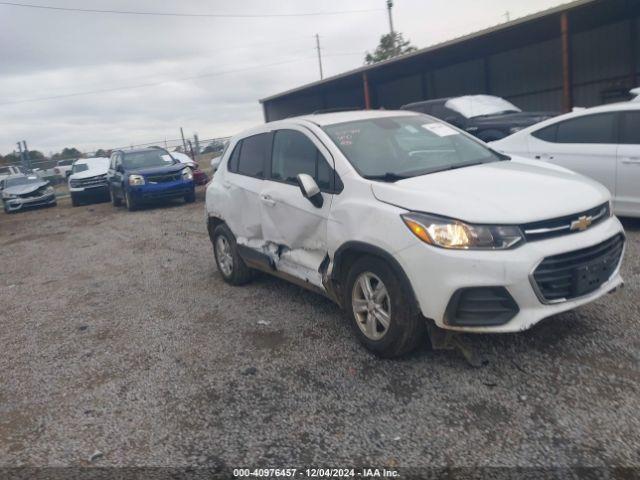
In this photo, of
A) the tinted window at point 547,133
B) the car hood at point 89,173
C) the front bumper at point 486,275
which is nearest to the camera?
the front bumper at point 486,275

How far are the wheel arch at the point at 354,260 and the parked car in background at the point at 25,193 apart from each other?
18095 mm

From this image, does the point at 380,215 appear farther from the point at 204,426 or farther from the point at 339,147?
the point at 204,426

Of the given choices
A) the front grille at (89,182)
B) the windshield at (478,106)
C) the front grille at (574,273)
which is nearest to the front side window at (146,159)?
the front grille at (89,182)

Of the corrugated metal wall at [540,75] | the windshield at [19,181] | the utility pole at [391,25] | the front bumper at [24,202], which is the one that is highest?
the utility pole at [391,25]

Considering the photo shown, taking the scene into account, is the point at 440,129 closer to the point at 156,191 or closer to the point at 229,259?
the point at 229,259

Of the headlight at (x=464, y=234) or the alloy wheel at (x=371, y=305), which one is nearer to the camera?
the headlight at (x=464, y=234)

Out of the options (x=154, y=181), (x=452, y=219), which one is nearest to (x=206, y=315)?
(x=452, y=219)

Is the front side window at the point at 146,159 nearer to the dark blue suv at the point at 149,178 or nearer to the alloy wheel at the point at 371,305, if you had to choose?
the dark blue suv at the point at 149,178

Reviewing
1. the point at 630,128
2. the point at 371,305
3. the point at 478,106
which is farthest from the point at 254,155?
the point at 478,106

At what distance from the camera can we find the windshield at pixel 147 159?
1596 centimetres

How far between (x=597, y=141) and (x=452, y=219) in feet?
14.8

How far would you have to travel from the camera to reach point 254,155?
226 inches

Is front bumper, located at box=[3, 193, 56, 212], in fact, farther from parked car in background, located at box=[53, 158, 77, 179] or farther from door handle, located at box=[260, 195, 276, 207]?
door handle, located at box=[260, 195, 276, 207]

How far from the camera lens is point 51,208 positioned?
2017cm
